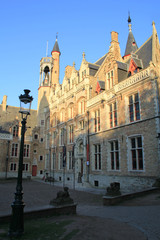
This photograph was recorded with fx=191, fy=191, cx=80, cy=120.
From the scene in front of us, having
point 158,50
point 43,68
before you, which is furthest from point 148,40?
point 43,68

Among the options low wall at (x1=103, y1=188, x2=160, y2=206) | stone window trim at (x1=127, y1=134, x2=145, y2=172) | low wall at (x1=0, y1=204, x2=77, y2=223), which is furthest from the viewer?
stone window trim at (x1=127, y1=134, x2=145, y2=172)

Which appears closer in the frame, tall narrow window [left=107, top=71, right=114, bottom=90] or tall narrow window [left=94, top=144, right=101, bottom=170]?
tall narrow window [left=107, top=71, right=114, bottom=90]

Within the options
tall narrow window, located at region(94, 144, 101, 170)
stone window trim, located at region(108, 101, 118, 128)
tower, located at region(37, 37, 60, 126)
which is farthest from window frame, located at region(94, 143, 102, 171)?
tower, located at region(37, 37, 60, 126)

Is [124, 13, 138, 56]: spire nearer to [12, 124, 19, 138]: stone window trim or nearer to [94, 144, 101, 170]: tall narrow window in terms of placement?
[94, 144, 101, 170]: tall narrow window

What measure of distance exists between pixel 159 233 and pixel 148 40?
20449 millimetres

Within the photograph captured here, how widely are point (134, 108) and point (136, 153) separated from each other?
13.9 ft

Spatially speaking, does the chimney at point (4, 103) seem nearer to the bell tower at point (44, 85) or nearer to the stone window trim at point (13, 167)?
the bell tower at point (44, 85)

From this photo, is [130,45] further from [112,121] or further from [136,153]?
[136,153]

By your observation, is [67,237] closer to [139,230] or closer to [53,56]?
[139,230]

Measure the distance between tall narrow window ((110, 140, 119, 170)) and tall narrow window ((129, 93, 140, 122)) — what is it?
3.44m

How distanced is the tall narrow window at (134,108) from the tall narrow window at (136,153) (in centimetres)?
193

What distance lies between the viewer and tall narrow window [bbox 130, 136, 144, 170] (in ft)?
55.6

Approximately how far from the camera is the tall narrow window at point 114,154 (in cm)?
1983

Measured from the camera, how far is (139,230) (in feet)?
20.2
